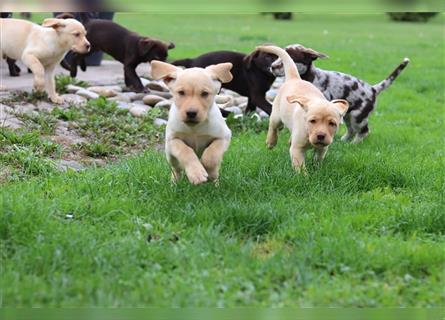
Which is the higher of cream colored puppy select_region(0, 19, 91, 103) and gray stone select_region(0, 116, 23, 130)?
cream colored puppy select_region(0, 19, 91, 103)

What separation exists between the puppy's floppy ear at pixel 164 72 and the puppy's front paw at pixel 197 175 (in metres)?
0.72

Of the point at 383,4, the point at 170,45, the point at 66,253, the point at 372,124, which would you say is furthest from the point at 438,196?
the point at 170,45

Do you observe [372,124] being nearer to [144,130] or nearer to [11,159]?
[144,130]

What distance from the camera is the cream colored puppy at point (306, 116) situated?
6.05 m

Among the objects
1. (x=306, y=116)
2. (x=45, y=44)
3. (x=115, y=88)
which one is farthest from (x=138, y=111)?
(x=306, y=116)

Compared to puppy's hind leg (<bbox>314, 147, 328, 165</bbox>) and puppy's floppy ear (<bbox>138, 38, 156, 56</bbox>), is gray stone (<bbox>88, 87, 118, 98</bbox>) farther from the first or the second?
puppy's hind leg (<bbox>314, 147, 328, 165</bbox>)

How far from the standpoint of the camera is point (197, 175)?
5.08 metres

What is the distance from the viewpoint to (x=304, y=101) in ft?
20.6

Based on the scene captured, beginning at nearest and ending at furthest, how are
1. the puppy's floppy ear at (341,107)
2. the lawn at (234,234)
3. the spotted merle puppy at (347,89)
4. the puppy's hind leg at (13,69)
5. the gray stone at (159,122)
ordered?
the lawn at (234,234)
the puppy's floppy ear at (341,107)
the spotted merle puppy at (347,89)
the gray stone at (159,122)
the puppy's hind leg at (13,69)

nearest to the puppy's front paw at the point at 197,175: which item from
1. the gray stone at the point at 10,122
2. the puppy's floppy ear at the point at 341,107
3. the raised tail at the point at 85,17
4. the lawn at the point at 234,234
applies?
the lawn at the point at 234,234

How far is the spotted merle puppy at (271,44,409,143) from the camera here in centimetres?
830

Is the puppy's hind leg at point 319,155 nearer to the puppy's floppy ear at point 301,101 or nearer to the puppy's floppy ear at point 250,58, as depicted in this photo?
the puppy's floppy ear at point 301,101

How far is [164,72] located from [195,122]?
0.51m

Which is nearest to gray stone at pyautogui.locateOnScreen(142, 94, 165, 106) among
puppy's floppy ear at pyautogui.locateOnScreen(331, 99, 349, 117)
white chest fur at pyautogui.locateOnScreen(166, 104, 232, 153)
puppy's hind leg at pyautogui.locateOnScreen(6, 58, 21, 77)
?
puppy's hind leg at pyautogui.locateOnScreen(6, 58, 21, 77)
